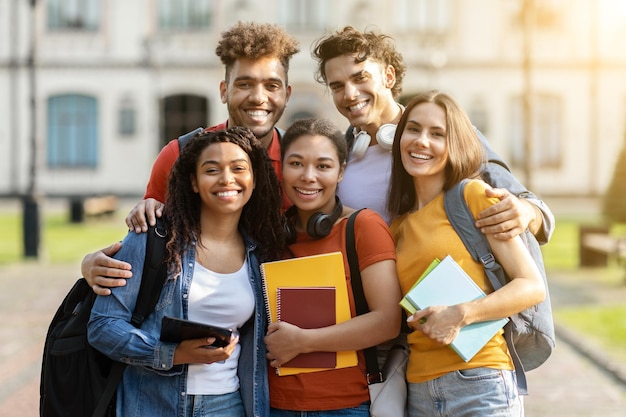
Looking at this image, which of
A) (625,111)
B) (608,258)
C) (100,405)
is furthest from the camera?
(625,111)

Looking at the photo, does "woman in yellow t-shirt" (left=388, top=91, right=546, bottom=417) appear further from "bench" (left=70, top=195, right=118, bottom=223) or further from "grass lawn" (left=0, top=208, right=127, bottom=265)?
"bench" (left=70, top=195, right=118, bottom=223)

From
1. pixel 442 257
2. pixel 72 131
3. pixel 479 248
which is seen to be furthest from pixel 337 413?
pixel 72 131

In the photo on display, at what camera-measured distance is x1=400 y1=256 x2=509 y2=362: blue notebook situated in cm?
273

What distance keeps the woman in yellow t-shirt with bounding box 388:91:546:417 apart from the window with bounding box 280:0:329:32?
80.7ft

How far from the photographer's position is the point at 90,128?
26.7 metres

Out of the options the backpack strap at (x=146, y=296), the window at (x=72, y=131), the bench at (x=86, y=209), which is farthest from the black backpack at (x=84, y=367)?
the window at (x=72, y=131)

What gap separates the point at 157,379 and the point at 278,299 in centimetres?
52

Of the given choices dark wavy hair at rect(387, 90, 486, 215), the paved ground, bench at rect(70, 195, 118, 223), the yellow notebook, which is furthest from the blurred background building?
the yellow notebook

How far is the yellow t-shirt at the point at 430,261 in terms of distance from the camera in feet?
9.09

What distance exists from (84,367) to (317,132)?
1224mm

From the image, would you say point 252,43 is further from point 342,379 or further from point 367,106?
point 342,379

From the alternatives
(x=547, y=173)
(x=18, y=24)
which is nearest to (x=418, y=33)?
(x=547, y=173)

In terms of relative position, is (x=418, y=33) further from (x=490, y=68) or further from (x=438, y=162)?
(x=438, y=162)

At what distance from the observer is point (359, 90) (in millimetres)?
3465
